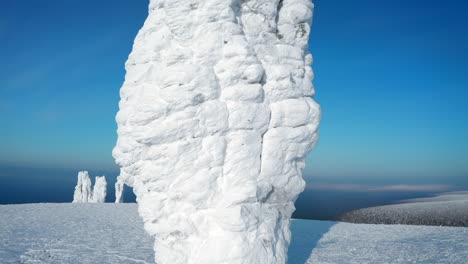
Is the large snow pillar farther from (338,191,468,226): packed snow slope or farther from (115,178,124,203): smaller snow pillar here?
(115,178,124,203): smaller snow pillar

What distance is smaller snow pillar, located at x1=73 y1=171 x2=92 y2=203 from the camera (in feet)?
109

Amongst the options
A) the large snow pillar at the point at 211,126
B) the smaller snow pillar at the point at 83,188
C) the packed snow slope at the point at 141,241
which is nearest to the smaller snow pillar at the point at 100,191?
the smaller snow pillar at the point at 83,188

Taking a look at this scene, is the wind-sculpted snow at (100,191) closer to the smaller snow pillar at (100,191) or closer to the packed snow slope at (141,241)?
the smaller snow pillar at (100,191)

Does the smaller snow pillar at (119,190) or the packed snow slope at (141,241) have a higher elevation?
the smaller snow pillar at (119,190)

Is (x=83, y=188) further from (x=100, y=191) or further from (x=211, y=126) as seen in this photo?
(x=211, y=126)

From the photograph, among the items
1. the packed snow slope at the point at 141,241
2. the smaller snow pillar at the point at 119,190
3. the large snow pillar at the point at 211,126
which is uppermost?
the large snow pillar at the point at 211,126

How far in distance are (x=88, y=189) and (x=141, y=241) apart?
24.3 metres

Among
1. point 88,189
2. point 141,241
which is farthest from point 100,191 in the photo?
point 141,241

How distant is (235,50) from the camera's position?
5.87 meters

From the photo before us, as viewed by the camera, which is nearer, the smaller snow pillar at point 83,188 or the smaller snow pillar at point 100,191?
the smaller snow pillar at point 100,191

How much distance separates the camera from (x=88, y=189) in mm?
33094

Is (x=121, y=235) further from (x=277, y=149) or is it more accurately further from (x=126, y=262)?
(x=277, y=149)

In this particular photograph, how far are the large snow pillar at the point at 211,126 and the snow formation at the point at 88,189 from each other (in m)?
29.0

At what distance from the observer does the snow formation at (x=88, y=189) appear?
32781mm
